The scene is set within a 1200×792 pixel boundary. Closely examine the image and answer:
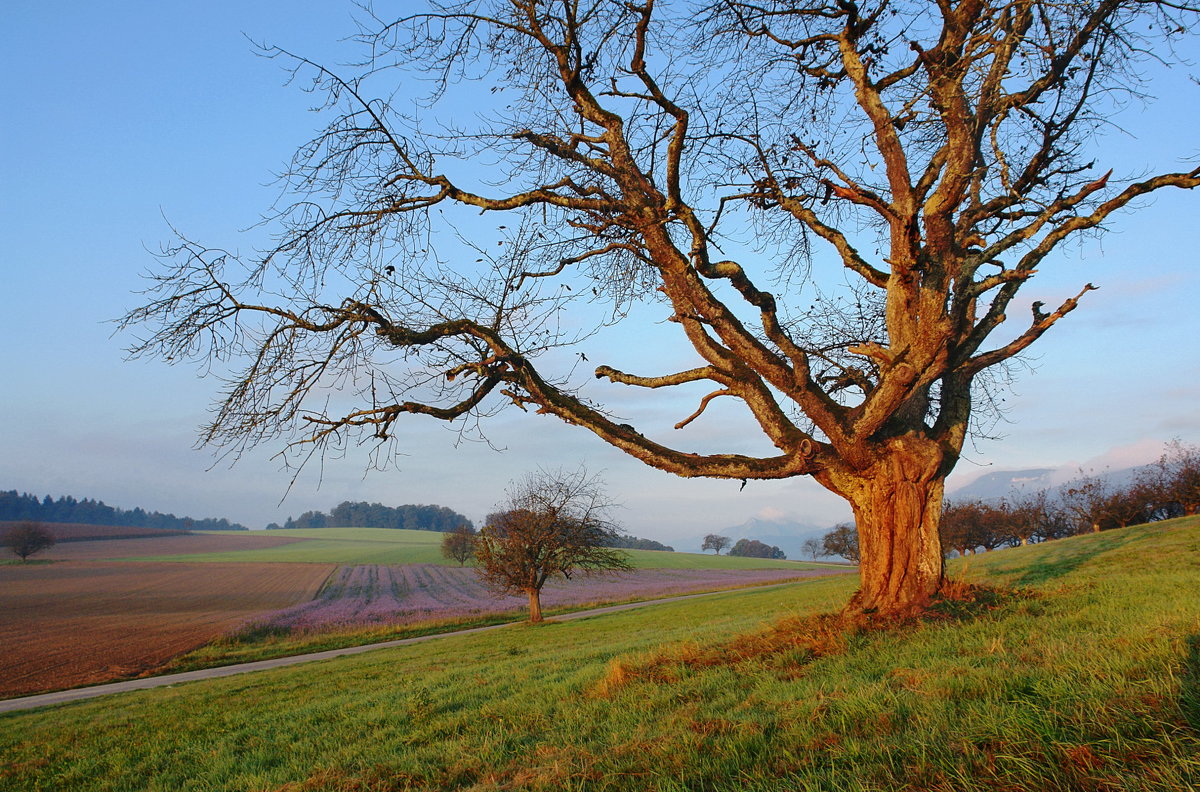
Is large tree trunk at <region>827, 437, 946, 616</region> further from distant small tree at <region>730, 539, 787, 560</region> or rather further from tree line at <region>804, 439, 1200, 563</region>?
distant small tree at <region>730, 539, 787, 560</region>

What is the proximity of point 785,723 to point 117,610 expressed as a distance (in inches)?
2106

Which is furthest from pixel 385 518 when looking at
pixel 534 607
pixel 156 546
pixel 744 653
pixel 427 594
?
pixel 744 653

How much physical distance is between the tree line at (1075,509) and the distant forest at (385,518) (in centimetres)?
13096

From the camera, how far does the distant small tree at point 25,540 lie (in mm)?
73562

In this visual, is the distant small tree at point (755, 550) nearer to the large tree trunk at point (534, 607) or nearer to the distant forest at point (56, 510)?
the large tree trunk at point (534, 607)

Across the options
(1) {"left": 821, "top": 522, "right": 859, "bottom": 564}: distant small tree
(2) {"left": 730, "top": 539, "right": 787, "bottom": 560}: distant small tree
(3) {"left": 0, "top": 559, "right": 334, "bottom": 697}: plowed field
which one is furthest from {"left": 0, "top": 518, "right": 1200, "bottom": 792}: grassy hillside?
(2) {"left": 730, "top": 539, "right": 787, "bottom": 560}: distant small tree

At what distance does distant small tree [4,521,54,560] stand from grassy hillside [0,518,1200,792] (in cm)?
8734

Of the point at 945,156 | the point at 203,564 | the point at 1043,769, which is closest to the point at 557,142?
the point at 945,156

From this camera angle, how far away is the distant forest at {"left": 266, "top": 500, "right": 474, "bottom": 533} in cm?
17538

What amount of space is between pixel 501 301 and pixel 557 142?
7.40 feet

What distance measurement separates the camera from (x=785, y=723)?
4.00 metres

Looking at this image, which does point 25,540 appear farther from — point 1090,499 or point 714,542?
point 714,542

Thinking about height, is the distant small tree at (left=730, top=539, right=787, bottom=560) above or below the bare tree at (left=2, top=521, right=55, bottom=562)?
below

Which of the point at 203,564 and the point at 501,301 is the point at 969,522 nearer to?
the point at 501,301
